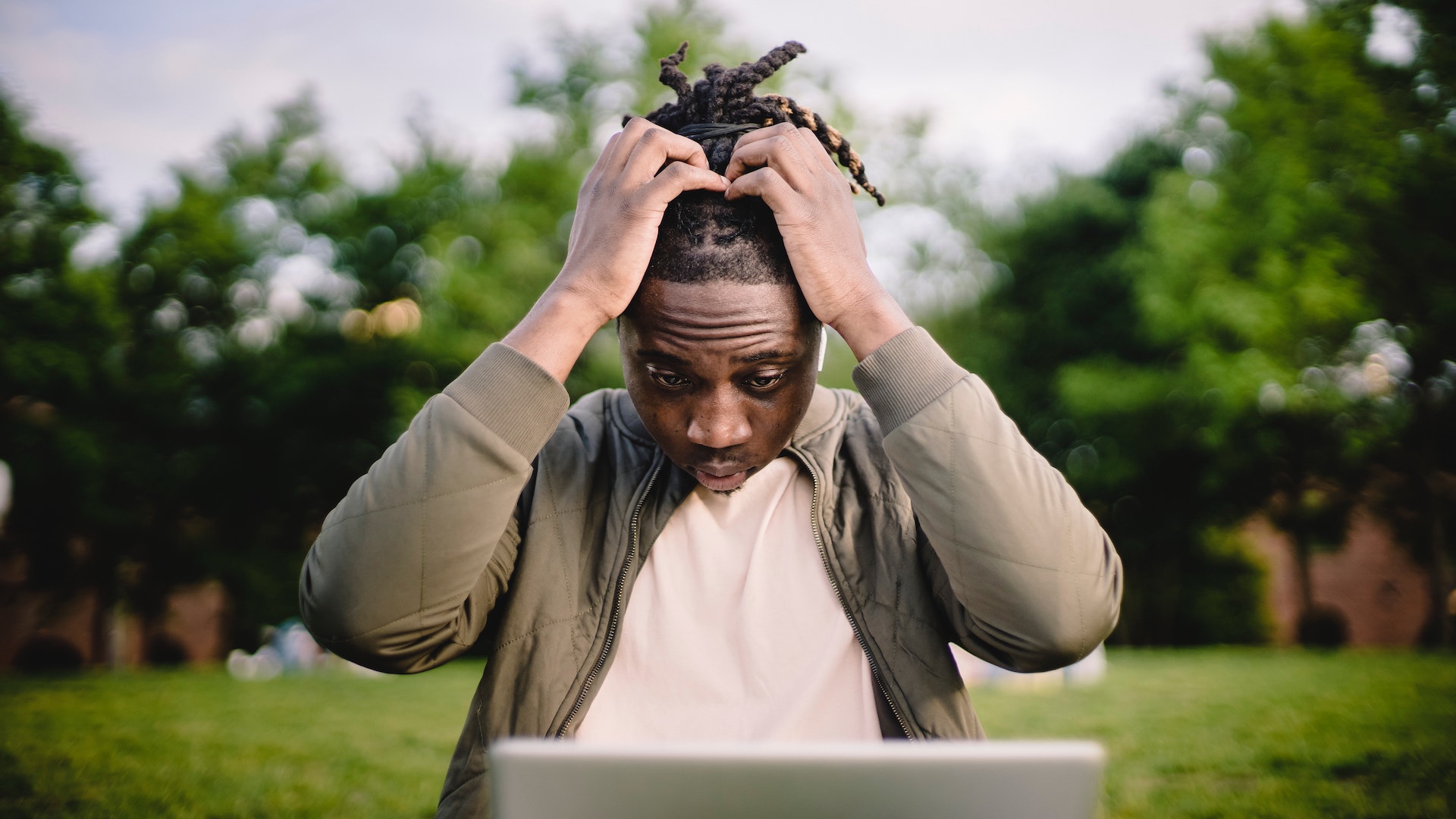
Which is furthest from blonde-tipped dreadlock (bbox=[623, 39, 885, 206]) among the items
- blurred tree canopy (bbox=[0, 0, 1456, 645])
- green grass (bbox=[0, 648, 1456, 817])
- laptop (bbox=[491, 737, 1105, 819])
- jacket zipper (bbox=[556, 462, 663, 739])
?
blurred tree canopy (bbox=[0, 0, 1456, 645])

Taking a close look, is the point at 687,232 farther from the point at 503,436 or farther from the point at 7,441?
the point at 7,441

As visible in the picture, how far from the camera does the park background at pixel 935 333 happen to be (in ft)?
53.0

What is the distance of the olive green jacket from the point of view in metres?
1.61

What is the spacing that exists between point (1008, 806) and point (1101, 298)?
2320 centimetres

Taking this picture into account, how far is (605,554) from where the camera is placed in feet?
6.21

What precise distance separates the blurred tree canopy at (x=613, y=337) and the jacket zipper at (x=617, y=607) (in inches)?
608

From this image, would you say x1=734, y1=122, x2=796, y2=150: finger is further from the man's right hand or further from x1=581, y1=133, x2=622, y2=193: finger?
x1=581, y1=133, x2=622, y2=193: finger

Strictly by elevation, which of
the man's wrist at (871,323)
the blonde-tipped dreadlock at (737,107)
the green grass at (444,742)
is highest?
the blonde-tipped dreadlock at (737,107)

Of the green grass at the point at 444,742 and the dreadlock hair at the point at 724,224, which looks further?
the green grass at the point at 444,742

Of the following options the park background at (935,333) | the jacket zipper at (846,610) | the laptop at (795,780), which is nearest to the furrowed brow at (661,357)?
the jacket zipper at (846,610)

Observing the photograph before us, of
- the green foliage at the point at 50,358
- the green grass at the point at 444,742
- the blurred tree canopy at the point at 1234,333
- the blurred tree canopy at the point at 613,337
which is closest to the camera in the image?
the green grass at the point at 444,742

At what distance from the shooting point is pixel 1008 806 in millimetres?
958

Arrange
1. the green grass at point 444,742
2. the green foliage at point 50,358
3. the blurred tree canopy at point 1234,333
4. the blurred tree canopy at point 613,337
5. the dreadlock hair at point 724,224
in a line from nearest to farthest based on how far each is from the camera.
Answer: the dreadlock hair at point 724,224
the green grass at point 444,742
the blurred tree canopy at point 1234,333
the green foliage at point 50,358
the blurred tree canopy at point 613,337

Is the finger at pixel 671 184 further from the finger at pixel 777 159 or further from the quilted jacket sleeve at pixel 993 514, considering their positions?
the quilted jacket sleeve at pixel 993 514
